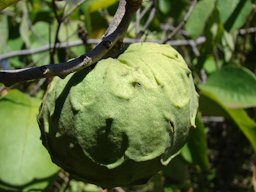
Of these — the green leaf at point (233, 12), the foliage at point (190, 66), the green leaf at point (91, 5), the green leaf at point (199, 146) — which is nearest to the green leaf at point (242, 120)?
the foliage at point (190, 66)

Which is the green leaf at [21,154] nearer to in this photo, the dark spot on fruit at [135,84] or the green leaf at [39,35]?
the dark spot on fruit at [135,84]

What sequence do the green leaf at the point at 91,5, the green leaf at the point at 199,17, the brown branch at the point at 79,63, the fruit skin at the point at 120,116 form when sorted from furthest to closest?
the green leaf at the point at 91,5, the green leaf at the point at 199,17, the fruit skin at the point at 120,116, the brown branch at the point at 79,63

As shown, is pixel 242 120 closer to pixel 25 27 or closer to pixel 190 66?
pixel 190 66

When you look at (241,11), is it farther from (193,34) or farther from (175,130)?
(175,130)

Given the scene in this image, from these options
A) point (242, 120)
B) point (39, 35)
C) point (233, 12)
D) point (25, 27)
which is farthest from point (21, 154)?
point (39, 35)

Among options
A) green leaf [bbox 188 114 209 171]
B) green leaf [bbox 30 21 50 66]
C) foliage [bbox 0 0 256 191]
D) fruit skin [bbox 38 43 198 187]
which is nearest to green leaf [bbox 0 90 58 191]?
foliage [bbox 0 0 256 191]

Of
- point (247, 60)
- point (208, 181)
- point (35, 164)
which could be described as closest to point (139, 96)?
point (35, 164)
